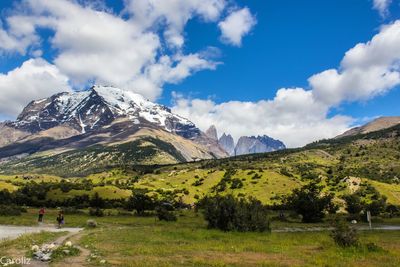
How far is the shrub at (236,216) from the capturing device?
163 feet

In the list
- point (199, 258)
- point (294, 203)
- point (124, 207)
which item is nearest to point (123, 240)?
point (199, 258)

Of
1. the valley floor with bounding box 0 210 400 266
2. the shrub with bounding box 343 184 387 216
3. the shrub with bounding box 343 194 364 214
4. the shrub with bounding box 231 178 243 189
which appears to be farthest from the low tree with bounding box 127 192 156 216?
the valley floor with bounding box 0 210 400 266

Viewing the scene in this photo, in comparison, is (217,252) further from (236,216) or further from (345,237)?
(236,216)

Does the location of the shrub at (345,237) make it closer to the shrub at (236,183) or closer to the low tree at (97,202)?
the low tree at (97,202)

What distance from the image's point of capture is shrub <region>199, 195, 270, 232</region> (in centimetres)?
4969

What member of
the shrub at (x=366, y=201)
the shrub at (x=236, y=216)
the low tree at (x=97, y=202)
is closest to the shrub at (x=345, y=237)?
the shrub at (x=236, y=216)

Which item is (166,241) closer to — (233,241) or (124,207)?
(233,241)

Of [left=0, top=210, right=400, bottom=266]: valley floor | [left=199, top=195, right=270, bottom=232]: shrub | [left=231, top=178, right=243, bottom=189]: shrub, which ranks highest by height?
[left=231, top=178, right=243, bottom=189]: shrub

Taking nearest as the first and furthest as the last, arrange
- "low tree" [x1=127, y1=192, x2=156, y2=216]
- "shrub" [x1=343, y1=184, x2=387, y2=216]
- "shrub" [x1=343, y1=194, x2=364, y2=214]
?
"low tree" [x1=127, y1=192, x2=156, y2=216]
"shrub" [x1=343, y1=184, x2=387, y2=216]
"shrub" [x1=343, y1=194, x2=364, y2=214]

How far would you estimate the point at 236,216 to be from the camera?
50.2 meters

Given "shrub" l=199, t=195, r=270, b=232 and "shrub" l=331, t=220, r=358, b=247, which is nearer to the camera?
"shrub" l=331, t=220, r=358, b=247

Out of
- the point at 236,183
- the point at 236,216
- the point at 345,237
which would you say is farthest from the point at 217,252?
the point at 236,183

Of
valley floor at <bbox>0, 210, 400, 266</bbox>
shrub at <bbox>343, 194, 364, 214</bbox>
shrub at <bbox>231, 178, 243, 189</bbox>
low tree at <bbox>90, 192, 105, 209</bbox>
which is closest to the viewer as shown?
valley floor at <bbox>0, 210, 400, 266</bbox>

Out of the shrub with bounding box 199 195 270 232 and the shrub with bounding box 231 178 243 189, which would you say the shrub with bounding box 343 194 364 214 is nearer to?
the shrub with bounding box 231 178 243 189
